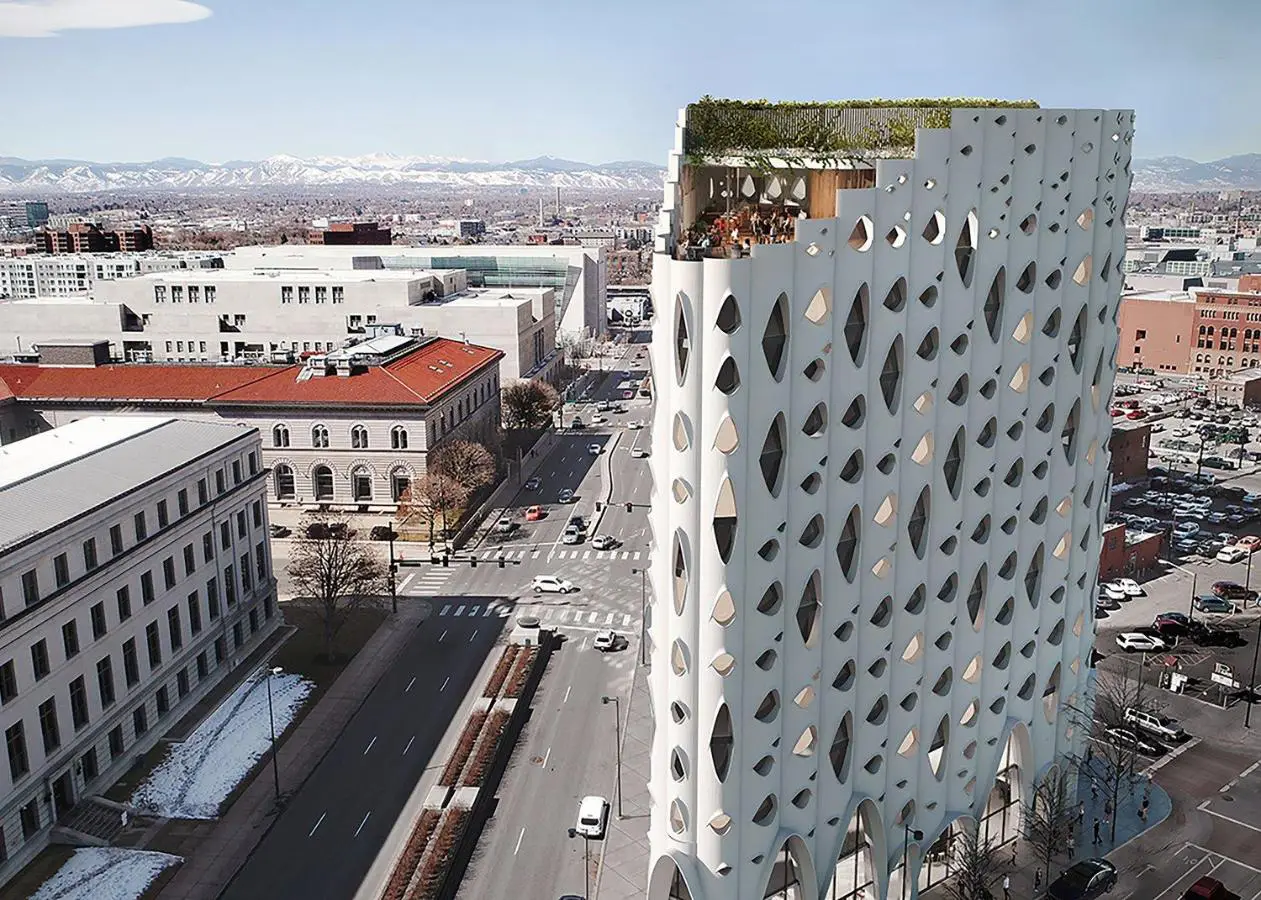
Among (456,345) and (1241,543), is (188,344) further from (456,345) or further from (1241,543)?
(1241,543)

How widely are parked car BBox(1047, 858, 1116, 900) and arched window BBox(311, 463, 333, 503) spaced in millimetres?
82400

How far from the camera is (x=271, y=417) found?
11019 cm

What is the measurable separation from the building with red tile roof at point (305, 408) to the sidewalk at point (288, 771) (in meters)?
29.2

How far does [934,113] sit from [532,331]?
129m

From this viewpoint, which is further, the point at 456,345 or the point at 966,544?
the point at 456,345

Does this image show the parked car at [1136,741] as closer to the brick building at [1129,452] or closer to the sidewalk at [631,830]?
the sidewalk at [631,830]

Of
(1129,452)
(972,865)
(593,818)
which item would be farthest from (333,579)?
(1129,452)

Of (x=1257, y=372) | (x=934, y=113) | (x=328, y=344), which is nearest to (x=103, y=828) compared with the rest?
(x=934, y=113)

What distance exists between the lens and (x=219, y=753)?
63000mm

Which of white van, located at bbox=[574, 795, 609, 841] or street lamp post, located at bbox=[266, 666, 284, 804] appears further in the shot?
street lamp post, located at bbox=[266, 666, 284, 804]

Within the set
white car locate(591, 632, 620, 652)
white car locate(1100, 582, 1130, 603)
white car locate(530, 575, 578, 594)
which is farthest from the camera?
white car locate(530, 575, 578, 594)

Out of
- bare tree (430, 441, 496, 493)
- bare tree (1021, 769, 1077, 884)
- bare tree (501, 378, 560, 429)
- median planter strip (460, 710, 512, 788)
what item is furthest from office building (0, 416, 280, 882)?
bare tree (501, 378, 560, 429)

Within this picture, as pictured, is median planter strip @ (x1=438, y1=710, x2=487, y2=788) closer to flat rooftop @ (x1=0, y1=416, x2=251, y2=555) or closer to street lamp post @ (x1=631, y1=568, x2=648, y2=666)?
street lamp post @ (x1=631, y1=568, x2=648, y2=666)

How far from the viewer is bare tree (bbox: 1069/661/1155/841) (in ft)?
183
